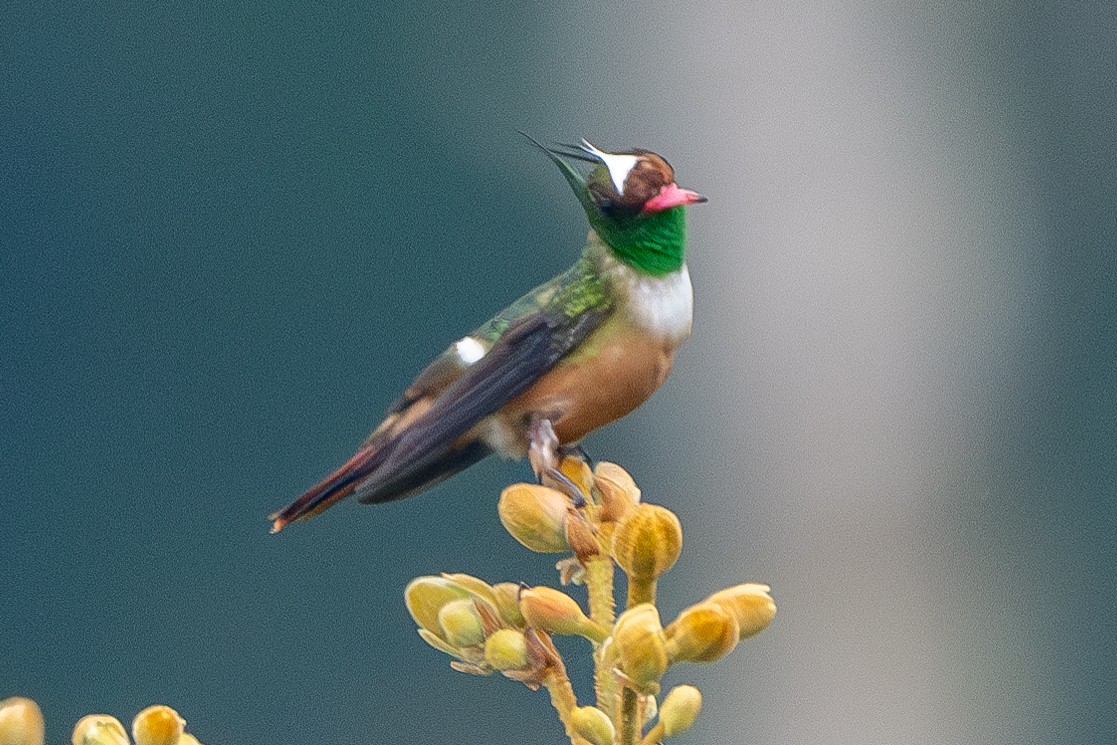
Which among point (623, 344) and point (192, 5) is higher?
point (192, 5)

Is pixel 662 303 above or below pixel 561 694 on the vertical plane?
above

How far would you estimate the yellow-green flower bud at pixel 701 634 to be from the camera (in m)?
0.34

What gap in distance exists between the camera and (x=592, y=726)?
12.8 inches

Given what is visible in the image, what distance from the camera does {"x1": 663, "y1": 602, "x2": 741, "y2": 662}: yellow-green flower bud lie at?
0.34 metres

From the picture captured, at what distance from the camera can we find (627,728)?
328 millimetres

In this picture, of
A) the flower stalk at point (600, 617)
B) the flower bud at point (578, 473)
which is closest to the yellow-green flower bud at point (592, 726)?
the flower stalk at point (600, 617)

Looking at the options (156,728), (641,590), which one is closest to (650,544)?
(641,590)

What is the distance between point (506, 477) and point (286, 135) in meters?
0.52

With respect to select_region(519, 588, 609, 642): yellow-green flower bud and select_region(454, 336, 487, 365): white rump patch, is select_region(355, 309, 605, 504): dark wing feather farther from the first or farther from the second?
select_region(519, 588, 609, 642): yellow-green flower bud

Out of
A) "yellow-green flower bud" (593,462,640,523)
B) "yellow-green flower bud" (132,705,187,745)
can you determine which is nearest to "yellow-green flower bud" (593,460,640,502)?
"yellow-green flower bud" (593,462,640,523)

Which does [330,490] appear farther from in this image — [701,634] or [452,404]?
[701,634]

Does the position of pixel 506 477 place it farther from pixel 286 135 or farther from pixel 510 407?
pixel 510 407

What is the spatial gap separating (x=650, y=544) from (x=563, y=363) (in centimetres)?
17

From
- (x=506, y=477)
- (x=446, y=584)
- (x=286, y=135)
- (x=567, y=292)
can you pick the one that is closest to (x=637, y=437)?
(x=506, y=477)
